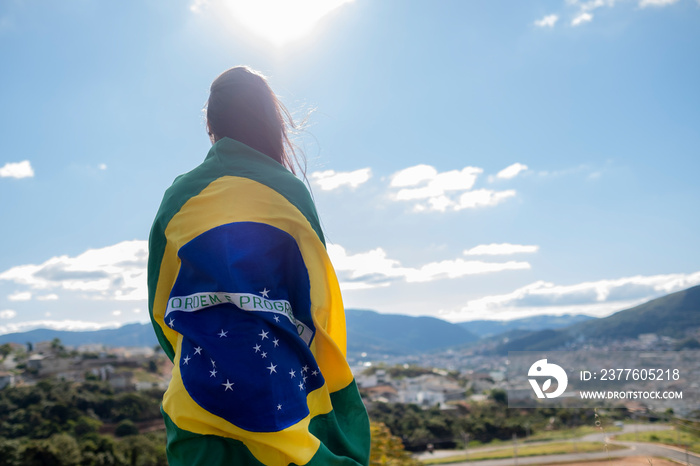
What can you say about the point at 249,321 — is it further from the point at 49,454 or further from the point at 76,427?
the point at 76,427

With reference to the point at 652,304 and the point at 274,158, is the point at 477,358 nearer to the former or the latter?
the point at 652,304

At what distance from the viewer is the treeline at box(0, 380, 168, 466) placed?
622 inches

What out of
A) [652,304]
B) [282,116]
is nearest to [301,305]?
[282,116]

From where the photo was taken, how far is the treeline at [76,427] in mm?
15797

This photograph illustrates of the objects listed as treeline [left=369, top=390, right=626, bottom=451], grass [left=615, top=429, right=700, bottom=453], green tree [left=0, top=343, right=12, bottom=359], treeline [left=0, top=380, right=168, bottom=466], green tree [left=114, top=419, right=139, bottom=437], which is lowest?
treeline [left=369, top=390, right=626, bottom=451]

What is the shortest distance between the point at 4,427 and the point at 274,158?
30.5 m

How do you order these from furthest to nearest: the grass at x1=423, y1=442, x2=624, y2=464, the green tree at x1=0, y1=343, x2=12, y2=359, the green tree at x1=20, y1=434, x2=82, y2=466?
the green tree at x1=0, y1=343, x2=12, y2=359 → the green tree at x1=20, y1=434, x2=82, y2=466 → the grass at x1=423, y1=442, x2=624, y2=464

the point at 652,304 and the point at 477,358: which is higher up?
the point at 652,304

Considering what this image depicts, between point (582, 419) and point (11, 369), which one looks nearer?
point (582, 419)

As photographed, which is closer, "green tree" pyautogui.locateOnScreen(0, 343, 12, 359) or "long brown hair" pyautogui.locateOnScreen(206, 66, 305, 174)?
"long brown hair" pyautogui.locateOnScreen(206, 66, 305, 174)

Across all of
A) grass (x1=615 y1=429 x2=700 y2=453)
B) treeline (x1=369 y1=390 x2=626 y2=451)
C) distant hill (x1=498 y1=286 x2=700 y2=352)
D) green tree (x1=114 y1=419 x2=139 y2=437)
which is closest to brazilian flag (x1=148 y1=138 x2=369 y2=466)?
grass (x1=615 y1=429 x2=700 y2=453)

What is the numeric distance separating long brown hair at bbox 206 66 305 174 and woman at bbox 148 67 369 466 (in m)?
0.06

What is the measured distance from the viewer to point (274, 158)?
1.19 metres

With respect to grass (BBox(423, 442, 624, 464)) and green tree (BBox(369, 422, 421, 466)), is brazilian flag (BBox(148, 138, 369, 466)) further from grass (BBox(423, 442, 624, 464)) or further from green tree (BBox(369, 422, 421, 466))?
grass (BBox(423, 442, 624, 464))
